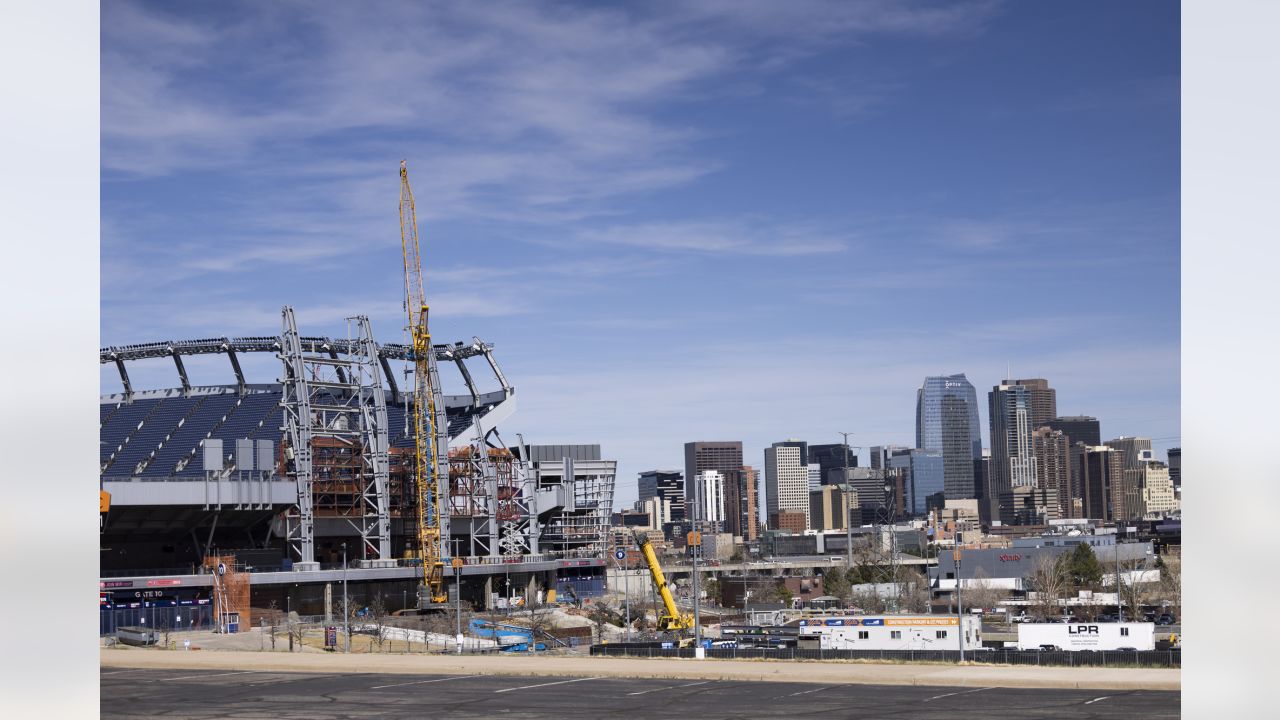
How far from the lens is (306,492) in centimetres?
8375

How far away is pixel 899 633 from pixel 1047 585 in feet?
134

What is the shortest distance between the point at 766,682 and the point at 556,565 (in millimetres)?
71850

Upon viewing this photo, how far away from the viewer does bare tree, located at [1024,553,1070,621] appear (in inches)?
3137

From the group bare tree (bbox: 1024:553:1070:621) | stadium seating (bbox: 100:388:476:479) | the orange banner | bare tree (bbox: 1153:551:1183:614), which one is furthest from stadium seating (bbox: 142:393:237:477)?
bare tree (bbox: 1153:551:1183:614)

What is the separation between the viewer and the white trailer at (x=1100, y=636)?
4556 centimetres

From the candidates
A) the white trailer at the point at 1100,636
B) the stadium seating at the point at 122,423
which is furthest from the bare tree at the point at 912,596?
the stadium seating at the point at 122,423

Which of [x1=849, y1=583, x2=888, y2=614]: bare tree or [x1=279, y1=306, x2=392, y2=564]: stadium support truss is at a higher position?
Result: [x1=279, y1=306, x2=392, y2=564]: stadium support truss

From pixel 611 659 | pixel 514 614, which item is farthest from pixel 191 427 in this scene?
pixel 611 659

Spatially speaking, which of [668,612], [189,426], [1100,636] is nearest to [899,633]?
[1100,636]

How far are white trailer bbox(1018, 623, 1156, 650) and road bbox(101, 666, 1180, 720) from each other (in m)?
19.6

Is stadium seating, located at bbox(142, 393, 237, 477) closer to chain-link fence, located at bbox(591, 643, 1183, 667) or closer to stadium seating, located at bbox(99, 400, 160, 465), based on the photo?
stadium seating, located at bbox(99, 400, 160, 465)

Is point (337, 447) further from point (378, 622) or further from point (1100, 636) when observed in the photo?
point (1100, 636)
